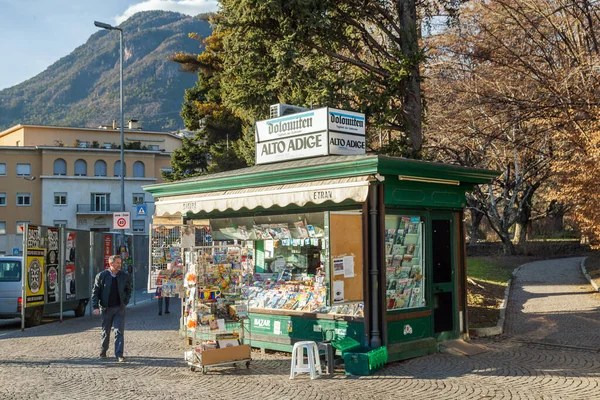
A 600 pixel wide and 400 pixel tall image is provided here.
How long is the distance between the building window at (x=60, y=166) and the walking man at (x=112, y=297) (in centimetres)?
6062

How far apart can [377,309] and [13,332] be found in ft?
31.2

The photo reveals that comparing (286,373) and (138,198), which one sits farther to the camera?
(138,198)

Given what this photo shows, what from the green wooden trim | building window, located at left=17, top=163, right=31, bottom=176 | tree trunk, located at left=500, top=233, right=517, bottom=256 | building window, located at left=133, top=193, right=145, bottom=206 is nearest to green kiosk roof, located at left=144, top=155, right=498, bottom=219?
the green wooden trim

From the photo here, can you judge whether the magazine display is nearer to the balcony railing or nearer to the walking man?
the walking man

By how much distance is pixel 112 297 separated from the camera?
11273 mm

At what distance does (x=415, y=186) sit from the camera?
10.9m

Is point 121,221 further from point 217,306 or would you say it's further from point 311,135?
point 217,306

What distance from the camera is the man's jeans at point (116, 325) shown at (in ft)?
36.5

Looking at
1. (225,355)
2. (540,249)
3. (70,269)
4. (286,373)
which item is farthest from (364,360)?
(540,249)

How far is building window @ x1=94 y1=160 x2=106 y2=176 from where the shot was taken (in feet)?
227

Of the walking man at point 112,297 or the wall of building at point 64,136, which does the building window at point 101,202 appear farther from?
the walking man at point 112,297

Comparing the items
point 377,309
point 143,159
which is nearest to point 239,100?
point 377,309

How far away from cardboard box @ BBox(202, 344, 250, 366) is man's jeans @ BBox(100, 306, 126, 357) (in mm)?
1835

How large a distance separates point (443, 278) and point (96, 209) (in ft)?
203
